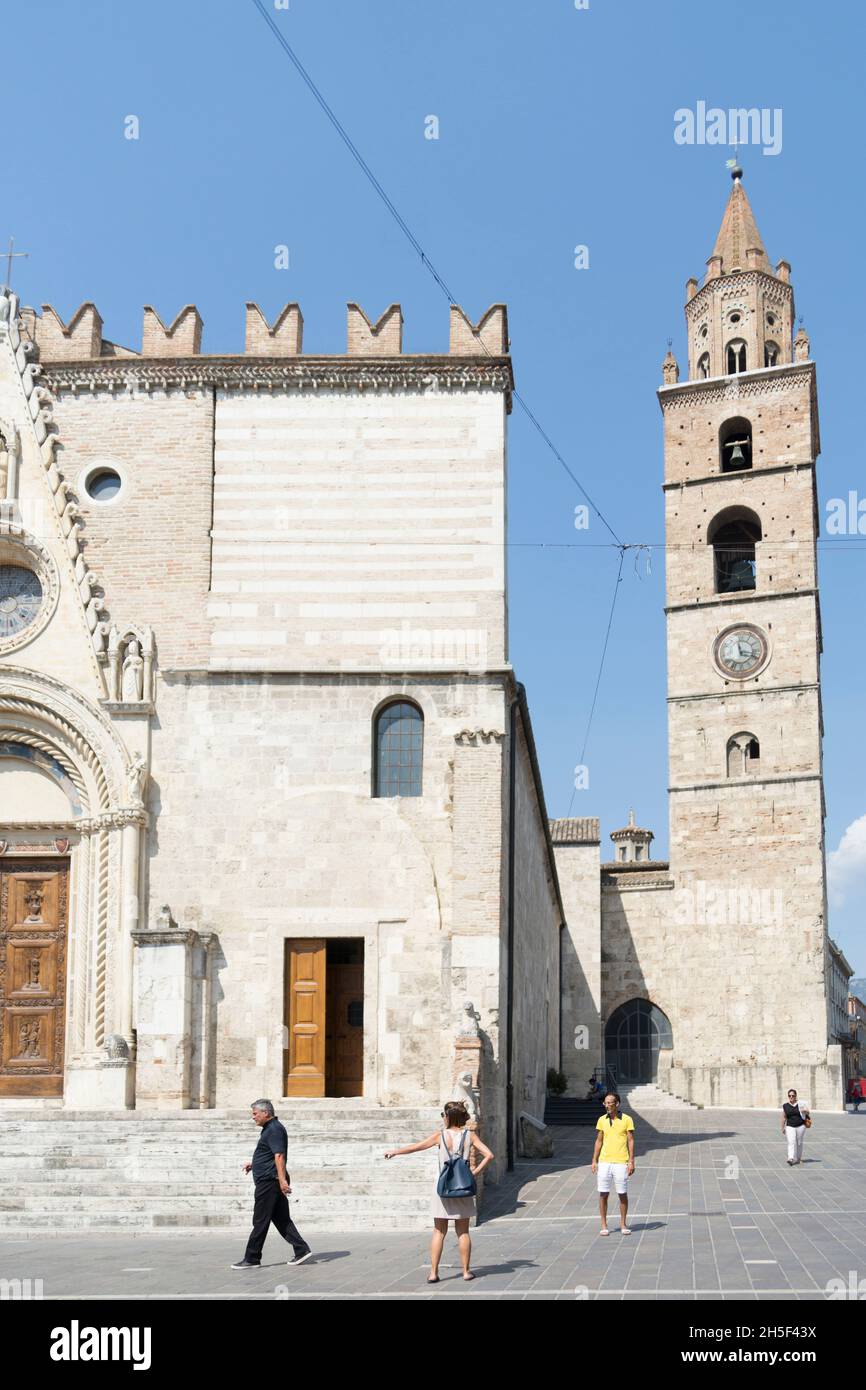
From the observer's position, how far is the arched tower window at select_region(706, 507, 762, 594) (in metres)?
52.1

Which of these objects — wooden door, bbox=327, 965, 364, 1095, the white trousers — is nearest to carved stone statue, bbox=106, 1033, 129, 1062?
wooden door, bbox=327, 965, 364, 1095

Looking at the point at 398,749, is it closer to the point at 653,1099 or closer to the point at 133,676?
the point at 133,676

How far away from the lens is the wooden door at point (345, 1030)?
2031 centimetres

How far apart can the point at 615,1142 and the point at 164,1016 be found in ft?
25.1

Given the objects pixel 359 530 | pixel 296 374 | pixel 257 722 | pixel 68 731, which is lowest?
pixel 68 731

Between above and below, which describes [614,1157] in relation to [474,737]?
below

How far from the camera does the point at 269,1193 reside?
484 inches

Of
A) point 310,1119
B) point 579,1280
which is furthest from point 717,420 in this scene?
point 579,1280

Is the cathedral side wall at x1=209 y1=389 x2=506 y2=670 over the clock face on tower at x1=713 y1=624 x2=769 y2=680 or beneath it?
beneath

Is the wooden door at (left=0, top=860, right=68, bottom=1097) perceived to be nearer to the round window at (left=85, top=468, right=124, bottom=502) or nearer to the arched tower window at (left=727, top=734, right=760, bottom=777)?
the round window at (left=85, top=468, right=124, bottom=502)

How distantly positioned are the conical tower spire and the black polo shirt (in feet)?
160

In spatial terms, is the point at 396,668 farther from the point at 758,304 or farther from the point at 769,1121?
the point at 758,304

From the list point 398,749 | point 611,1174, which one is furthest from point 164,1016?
point 611,1174

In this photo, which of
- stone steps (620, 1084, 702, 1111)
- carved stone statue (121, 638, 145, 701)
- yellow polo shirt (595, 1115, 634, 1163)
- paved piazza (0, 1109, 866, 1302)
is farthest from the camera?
stone steps (620, 1084, 702, 1111)
